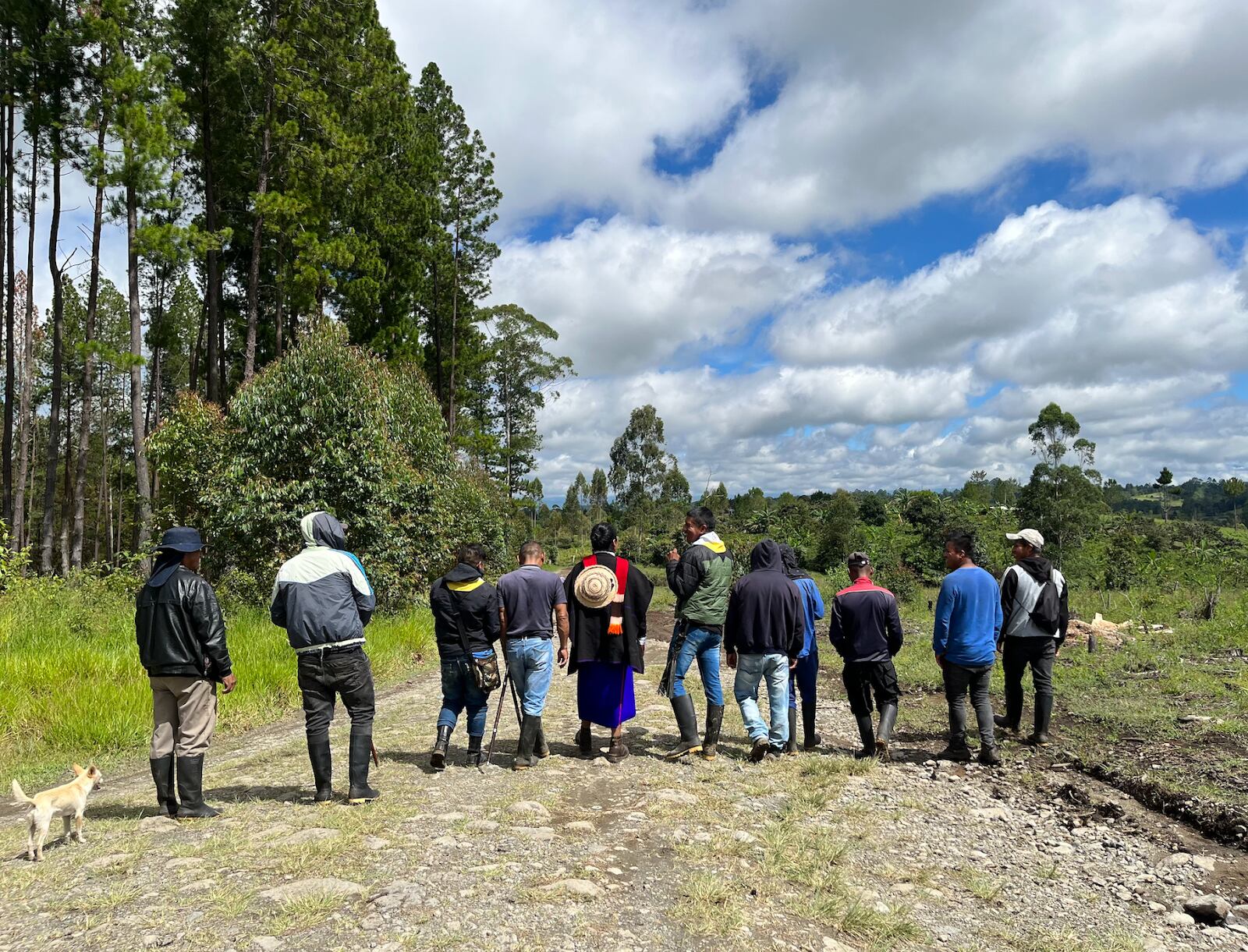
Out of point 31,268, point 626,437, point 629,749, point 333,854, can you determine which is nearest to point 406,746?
point 629,749

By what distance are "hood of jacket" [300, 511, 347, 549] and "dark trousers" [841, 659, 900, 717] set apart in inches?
173

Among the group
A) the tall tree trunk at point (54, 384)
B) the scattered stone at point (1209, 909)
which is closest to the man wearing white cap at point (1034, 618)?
the scattered stone at point (1209, 909)

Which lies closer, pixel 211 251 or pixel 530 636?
pixel 530 636

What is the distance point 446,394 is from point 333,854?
27411mm

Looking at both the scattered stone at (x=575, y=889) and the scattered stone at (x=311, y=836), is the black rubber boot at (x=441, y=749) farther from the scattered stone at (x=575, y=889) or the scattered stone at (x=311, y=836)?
the scattered stone at (x=575, y=889)

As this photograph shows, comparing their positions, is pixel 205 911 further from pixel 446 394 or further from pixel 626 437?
pixel 626 437

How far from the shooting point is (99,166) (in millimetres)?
16188

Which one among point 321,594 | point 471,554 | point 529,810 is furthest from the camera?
point 471,554

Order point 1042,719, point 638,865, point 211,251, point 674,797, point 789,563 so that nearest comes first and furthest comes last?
1. point 638,865
2. point 674,797
3. point 789,563
4. point 1042,719
5. point 211,251

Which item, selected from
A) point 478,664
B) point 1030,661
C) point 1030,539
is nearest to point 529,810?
point 478,664

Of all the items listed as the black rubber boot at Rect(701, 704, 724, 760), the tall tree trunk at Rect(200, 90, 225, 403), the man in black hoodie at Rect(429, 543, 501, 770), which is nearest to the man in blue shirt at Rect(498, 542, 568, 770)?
the man in black hoodie at Rect(429, 543, 501, 770)

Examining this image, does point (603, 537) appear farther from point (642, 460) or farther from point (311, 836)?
point (642, 460)

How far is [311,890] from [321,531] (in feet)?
7.66

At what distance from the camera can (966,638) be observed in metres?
6.67
